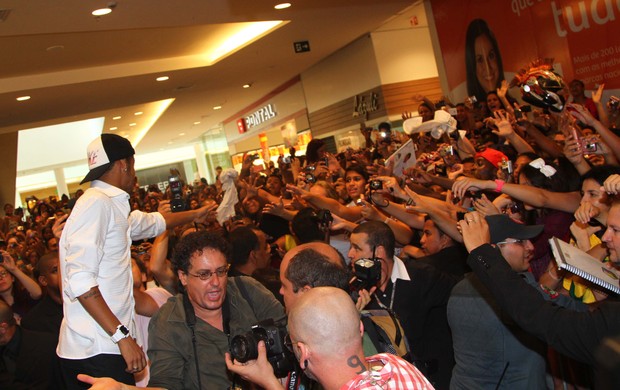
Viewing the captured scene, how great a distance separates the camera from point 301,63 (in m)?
13.7

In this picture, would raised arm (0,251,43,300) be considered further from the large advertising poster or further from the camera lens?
the large advertising poster

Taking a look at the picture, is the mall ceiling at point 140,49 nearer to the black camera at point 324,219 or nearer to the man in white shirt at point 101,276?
the man in white shirt at point 101,276

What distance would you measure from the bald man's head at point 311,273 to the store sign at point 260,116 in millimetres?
15771

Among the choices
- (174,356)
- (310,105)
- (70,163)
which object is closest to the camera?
(174,356)

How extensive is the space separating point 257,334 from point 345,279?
68cm

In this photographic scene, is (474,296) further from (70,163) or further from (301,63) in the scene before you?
(70,163)

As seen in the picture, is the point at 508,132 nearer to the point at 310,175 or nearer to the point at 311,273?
the point at 310,175

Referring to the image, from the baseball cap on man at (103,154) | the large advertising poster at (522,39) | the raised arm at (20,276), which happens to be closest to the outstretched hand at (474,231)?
the baseball cap on man at (103,154)

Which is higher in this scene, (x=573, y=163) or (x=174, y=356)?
(x=573, y=163)

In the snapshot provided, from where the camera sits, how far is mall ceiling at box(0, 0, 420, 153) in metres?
7.15

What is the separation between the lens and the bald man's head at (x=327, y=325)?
6.16 ft

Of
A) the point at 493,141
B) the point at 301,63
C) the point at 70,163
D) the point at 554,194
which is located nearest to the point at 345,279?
the point at 554,194

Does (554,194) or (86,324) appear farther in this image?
(554,194)

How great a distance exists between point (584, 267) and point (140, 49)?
8652mm
